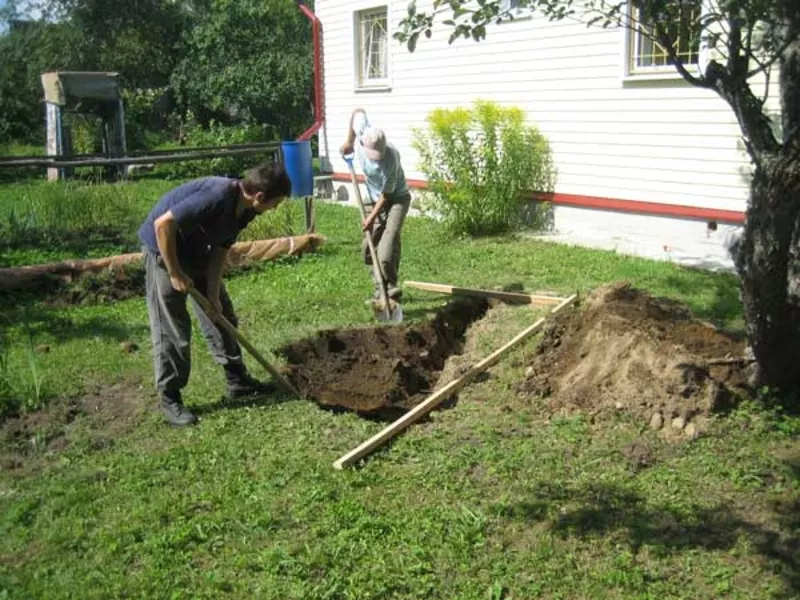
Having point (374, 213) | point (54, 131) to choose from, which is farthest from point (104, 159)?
point (54, 131)

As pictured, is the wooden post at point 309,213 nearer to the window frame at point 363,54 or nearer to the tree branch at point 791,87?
the window frame at point 363,54

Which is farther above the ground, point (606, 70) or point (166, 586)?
point (606, 70)

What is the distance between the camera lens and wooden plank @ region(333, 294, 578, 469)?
174 inches

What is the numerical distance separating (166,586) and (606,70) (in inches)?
321

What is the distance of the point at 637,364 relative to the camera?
16.1 feet

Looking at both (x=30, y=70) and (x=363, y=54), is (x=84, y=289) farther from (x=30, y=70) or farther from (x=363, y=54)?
(x=30, y=70)

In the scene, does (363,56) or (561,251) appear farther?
(363,56)

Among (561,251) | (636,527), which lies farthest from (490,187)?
(636,527)

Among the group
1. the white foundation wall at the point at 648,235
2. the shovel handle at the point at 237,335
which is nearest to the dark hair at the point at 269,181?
the shovel handle at the point at 237,335

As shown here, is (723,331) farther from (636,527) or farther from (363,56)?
(363,56)

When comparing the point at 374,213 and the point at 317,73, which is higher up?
the point at 317,73

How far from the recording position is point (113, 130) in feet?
67.9

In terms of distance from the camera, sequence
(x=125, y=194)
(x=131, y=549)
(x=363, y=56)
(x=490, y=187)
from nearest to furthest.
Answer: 1. (x=131, y=549)
2. (x=490, y=187)
3. (x=125, y=194)
4. (x=363, y=56)

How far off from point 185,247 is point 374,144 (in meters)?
2.54
